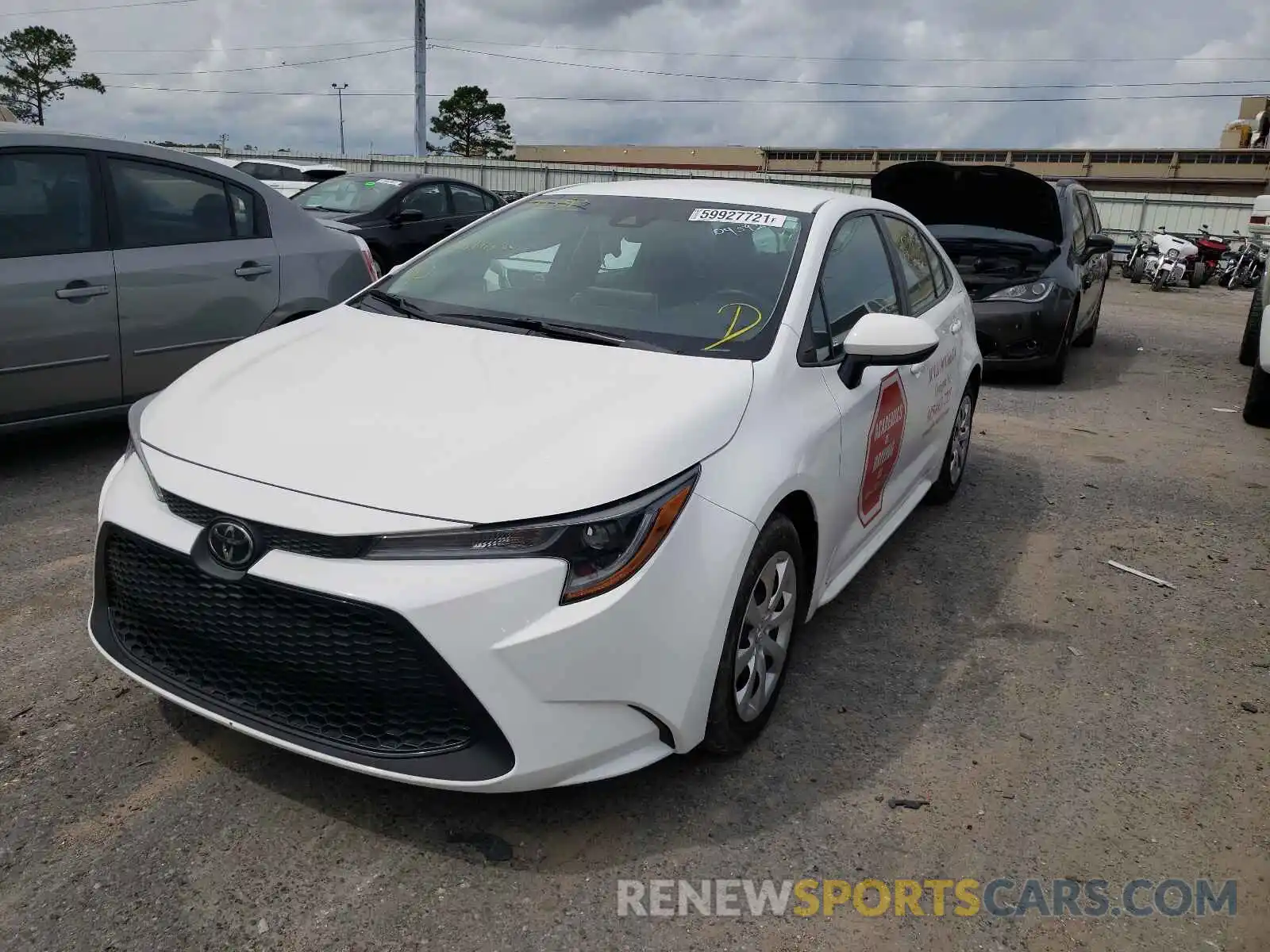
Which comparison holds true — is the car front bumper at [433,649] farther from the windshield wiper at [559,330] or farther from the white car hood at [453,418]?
the windshield wiper at [559,330]

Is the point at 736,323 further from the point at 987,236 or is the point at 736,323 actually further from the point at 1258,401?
the point at 987,236

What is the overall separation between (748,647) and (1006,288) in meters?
6.63

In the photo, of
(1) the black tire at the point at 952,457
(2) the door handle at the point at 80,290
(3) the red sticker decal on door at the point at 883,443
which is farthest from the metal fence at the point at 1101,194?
(3) the red sticker decal on door at the point at 883,443

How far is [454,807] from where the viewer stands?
8.76ft

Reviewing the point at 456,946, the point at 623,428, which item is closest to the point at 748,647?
the point at 623,428

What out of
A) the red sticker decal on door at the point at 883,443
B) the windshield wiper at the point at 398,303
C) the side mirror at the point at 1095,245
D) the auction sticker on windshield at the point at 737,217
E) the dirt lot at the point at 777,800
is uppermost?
the auction sticker on windshield at the point at 737,217

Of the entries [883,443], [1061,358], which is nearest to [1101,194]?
[1061,358]

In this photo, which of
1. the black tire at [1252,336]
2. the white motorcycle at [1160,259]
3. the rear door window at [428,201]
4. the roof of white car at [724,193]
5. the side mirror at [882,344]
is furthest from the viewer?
the white motorcycle at [1160,259]

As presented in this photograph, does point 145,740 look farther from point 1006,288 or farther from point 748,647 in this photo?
point 1006,288

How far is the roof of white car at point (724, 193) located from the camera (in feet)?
12.7

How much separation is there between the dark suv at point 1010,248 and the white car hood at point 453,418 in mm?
6265

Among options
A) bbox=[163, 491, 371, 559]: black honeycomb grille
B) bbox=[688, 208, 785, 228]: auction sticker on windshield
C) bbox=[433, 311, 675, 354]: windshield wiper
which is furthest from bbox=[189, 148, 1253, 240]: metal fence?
bbox=[163, 491, 371, 559]: black honeycomb grille

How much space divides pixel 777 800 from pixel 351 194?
1065 cm

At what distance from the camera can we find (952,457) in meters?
5.26
